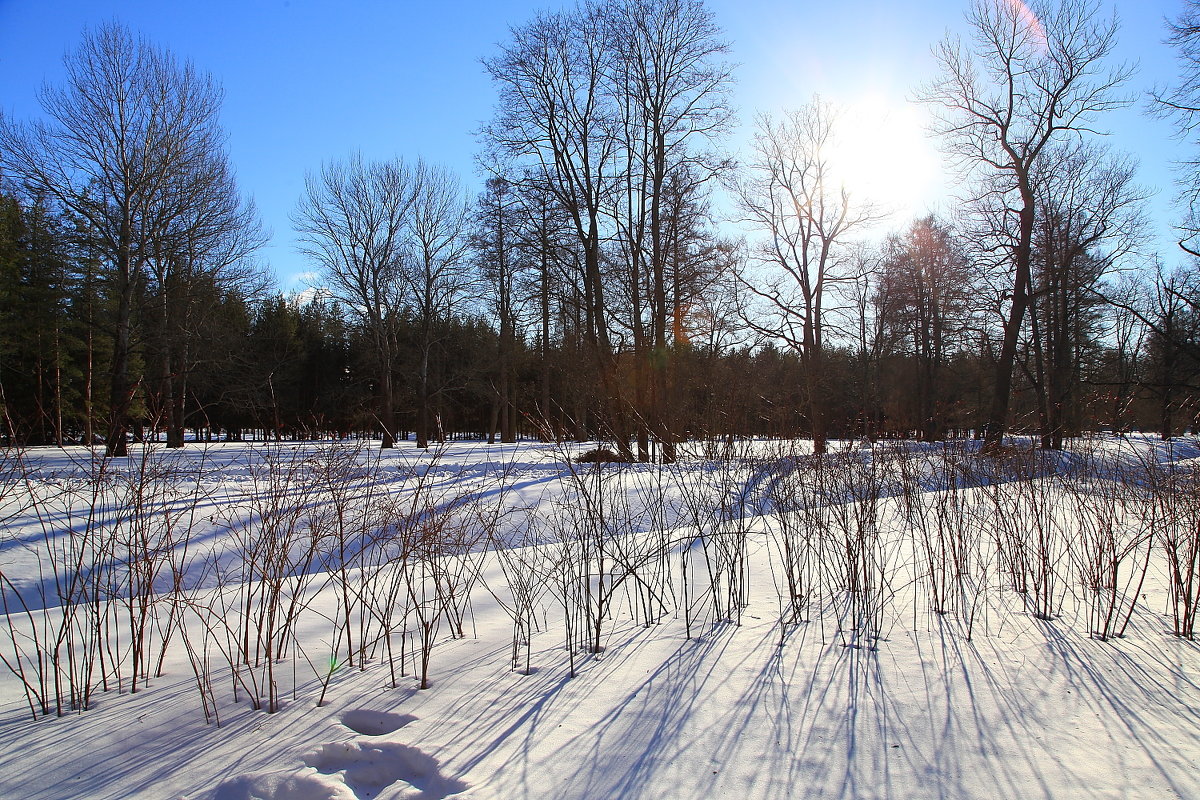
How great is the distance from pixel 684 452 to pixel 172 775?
3.33m

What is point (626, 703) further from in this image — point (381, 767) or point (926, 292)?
point (926, 292)

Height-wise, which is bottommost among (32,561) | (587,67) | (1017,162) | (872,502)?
(32,561)

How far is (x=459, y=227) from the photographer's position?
80.3 ft

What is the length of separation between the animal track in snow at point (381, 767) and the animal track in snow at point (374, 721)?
193 millimetres

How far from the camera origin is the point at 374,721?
100 inches

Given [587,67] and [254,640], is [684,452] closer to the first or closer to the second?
[254,640]

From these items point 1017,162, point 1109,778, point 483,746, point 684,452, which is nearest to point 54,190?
point 684,452

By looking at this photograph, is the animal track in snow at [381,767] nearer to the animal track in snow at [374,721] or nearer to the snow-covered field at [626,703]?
the snow-covered field at [626,703]

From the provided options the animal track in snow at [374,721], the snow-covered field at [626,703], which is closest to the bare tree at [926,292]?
the snow-covered field at [626,703]

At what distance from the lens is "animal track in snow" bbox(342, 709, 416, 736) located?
8.20 feet

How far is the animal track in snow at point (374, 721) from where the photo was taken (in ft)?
8.20

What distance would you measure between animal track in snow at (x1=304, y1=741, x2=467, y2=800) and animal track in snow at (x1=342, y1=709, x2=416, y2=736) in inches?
7.6

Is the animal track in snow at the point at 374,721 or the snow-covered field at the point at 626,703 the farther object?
the animal track in snow at the point at 374,721

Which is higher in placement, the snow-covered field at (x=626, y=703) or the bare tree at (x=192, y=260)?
the bare tree at (x=192, y=260)
